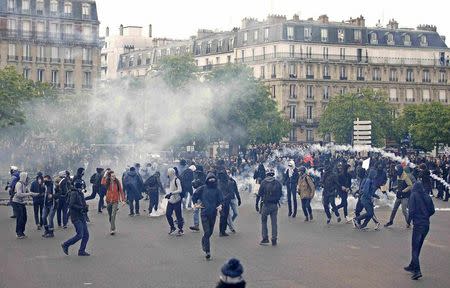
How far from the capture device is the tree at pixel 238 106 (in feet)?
233

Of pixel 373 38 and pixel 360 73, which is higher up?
pixel 373 38

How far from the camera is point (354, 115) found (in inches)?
3113

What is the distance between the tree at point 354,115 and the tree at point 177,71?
15.2 m

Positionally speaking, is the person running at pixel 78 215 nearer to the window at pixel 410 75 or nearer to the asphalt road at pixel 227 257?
the asphalt road at pixel 227 257

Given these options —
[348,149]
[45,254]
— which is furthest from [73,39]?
[45,254]

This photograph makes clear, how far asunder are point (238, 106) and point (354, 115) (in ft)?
41.4

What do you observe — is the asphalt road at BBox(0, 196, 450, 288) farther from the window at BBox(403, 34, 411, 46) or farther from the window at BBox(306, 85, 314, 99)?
the window at BBox(403, 34, 411, 46)

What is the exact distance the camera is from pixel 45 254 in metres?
17.7

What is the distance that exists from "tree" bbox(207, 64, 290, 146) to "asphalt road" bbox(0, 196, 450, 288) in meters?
47.8

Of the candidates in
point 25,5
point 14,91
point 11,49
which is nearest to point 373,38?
point 25,5

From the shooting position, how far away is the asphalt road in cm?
1448

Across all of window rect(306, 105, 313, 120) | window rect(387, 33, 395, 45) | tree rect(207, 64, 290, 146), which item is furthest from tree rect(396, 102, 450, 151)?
window rect(387, 33, 395, 45)

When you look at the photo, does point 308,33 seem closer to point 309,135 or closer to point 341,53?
point 341,53

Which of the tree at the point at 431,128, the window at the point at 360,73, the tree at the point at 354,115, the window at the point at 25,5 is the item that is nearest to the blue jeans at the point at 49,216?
the tree at the point at 431,128
